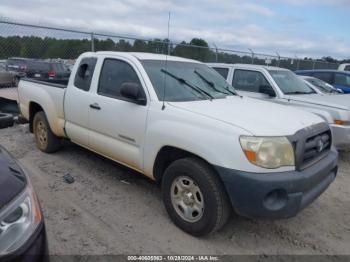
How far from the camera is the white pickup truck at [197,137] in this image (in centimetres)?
287

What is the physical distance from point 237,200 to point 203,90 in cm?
166

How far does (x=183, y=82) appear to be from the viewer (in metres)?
4.02

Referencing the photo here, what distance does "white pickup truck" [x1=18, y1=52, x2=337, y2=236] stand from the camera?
2871 millimetres

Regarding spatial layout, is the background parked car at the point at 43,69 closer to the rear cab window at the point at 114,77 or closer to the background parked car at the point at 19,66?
the background parked car at the point at 19,66

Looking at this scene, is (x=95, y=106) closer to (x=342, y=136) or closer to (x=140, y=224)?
(x=140, y=224)

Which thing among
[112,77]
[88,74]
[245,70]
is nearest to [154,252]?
[112,77]

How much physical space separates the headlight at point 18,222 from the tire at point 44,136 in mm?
3871

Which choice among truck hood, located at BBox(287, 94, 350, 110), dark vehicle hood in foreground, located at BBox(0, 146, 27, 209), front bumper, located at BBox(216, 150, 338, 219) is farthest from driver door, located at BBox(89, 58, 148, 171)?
truck hood, located at BBox(287, 94, 350, 110)

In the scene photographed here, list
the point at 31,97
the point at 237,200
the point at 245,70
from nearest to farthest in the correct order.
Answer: the point at 237,200 → the point at 31,97 → the point at 245,70

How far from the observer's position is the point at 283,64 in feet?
61.6

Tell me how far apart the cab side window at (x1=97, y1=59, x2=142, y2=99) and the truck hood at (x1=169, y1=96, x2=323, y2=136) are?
84 centimetres

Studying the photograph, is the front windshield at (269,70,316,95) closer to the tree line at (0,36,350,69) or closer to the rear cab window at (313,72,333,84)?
the tree line at (0,36,350,69)

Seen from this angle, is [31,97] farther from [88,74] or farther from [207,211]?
[207,211]

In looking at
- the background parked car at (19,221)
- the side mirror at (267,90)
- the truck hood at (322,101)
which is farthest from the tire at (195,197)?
the side mirror at (267,90)
